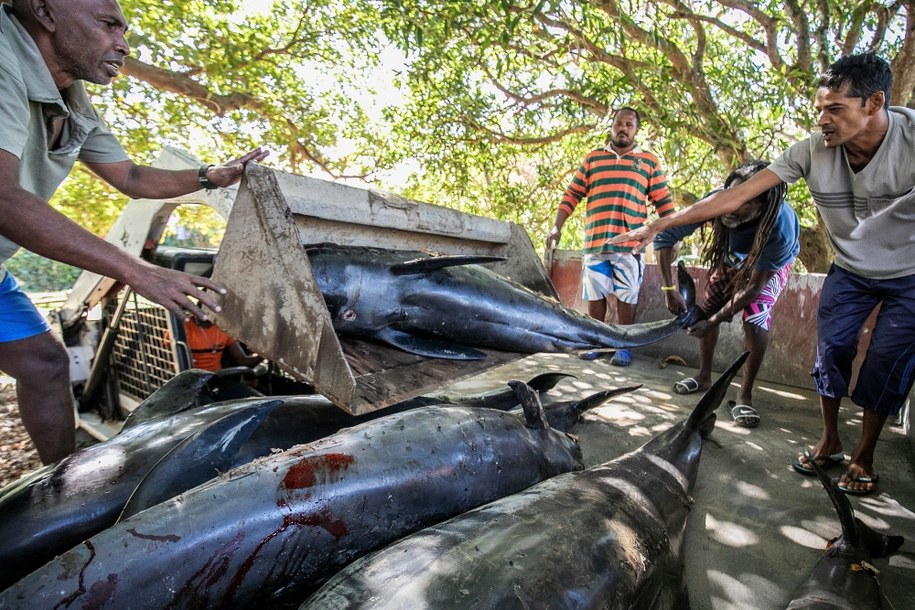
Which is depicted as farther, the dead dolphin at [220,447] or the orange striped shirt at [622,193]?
the orange striped shirt at [622,193]

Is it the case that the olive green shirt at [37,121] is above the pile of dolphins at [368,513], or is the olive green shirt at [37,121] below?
above

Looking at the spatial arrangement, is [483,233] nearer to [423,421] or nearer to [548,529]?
[423,421]

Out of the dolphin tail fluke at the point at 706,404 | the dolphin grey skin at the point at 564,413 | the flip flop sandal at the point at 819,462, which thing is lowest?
the flip flop sandal at the point at 819,462

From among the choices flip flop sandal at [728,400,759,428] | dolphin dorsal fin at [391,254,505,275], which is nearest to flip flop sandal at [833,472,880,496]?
flip flop sandal at [728,400,759,428]

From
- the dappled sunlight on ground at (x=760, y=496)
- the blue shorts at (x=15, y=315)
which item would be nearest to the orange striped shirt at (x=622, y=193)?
the dappled sunlight on ground at (x=760, y=496)

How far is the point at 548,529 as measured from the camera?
1.49m

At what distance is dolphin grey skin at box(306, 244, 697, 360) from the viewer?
6.91 feet

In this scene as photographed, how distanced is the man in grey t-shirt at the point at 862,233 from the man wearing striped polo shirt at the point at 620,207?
6.03 ft

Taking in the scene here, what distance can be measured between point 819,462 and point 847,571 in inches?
43.3

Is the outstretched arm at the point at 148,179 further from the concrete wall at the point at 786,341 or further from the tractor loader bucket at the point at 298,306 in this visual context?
the concrete wall at the point at 786,341

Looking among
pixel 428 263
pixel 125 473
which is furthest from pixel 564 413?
pixel 125 473

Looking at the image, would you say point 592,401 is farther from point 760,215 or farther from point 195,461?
point 195,461

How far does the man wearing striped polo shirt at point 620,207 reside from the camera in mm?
4629

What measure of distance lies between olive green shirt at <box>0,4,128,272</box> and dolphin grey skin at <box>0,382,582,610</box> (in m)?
1.28
